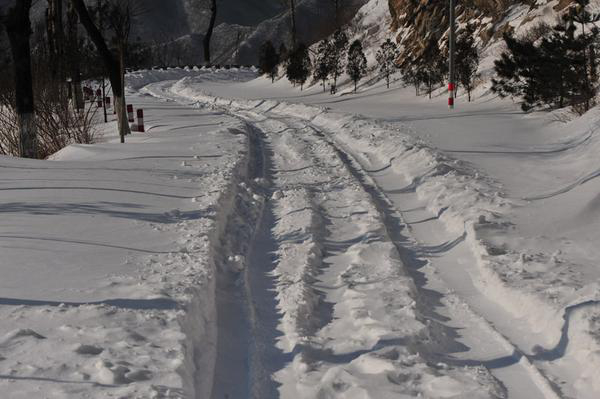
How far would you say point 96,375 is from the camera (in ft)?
12.0

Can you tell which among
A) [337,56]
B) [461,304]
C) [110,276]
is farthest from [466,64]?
[110,276]

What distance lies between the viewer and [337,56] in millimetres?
38500

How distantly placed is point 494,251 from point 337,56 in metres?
33.6

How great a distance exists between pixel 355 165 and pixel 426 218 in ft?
11.2

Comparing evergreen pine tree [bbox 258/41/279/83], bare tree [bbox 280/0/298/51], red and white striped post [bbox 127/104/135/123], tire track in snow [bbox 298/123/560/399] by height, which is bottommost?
tire track in snow [bbox 298/123/560/399]

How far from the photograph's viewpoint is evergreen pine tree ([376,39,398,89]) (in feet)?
109

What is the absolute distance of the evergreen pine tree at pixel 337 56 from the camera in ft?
119

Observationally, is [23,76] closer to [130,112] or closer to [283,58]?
[130,112]

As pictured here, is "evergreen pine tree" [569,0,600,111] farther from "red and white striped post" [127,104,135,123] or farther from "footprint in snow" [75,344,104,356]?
"footprint in snow" [75,344,104,356]

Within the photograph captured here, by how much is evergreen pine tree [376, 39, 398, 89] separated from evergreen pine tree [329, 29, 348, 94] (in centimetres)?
256

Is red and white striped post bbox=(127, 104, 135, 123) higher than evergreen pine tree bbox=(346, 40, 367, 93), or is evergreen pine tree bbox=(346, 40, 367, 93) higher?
evergreen pine tree bbox=(346, 40, 367, 93)

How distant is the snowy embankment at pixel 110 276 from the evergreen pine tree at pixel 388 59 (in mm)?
24094

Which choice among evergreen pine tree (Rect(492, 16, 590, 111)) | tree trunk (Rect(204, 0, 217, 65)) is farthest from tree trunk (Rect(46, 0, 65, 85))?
tree trunk (Rect(204, 0, 217, 65))

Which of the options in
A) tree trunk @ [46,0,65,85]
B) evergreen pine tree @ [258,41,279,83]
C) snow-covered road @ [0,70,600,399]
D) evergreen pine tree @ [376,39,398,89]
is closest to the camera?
snow-covered road @ [0,70,600,399]
